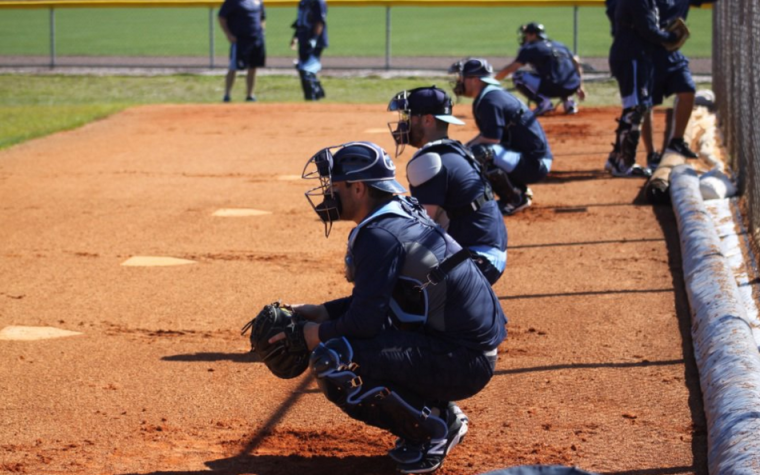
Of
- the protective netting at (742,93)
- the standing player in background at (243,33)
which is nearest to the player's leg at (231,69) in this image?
the standing player in background at (243,33)

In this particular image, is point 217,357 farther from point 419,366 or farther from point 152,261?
point 152,261

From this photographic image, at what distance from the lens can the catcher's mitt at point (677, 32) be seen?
11.2m

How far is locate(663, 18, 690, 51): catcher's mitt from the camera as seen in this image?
1123cm

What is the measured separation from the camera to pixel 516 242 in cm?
932

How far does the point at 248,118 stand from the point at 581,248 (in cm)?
907

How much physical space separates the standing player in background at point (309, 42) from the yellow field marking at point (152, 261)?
435 inches

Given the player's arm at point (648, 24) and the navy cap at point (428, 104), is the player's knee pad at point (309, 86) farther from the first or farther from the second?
the navy cap at point (428, 104)

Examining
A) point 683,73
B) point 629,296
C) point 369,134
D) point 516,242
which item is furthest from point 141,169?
point 629,296

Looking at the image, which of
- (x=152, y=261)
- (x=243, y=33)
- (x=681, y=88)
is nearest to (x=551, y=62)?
(x=681, y=88)

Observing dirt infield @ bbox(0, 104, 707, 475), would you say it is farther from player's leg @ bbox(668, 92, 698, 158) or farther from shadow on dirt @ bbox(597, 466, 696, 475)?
player's leg @ bbox(668, 92, 698, 158)

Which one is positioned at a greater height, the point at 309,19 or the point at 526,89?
the point at 309,19

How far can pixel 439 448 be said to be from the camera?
15.8 ft

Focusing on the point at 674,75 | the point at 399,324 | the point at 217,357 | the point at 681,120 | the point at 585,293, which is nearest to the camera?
the point at 399,324

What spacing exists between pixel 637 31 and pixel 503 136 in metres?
2.58
